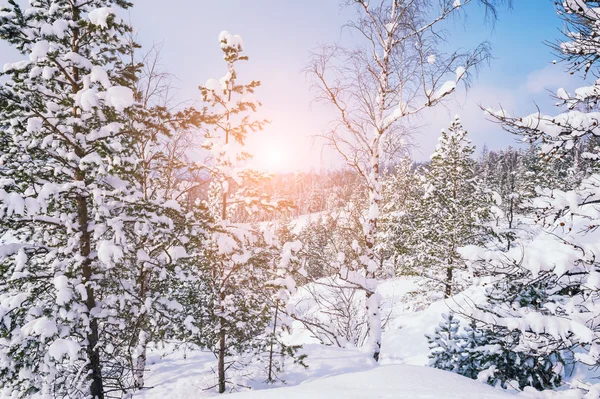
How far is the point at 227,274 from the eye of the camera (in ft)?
27.1

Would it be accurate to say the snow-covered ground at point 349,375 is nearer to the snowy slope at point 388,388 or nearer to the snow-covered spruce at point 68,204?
the snowy slope at point 388,388

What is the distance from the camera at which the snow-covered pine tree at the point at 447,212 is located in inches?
645

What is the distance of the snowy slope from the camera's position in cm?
318

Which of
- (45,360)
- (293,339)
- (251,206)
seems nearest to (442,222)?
(293,339)

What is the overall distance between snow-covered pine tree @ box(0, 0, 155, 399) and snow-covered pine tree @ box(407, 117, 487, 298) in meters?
15.6

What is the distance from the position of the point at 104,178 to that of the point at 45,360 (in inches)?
125

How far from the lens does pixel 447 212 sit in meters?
17.4

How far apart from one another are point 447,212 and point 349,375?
15575 mm

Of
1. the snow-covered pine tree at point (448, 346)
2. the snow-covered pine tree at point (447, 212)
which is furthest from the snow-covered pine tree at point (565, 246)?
the snow-covered pine tree at point (447, 212)

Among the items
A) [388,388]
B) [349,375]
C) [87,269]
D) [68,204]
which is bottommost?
[349,375]

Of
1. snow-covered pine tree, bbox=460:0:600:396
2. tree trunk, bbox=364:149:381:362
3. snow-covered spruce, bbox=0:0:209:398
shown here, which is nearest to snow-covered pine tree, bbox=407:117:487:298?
tree trunk, bbox=364:149:381:362

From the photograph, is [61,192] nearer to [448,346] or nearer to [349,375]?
[349,375]

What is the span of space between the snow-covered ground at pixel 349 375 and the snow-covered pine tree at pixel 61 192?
8.11 ft

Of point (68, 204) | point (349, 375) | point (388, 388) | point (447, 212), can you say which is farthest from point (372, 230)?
point (447, 212)
